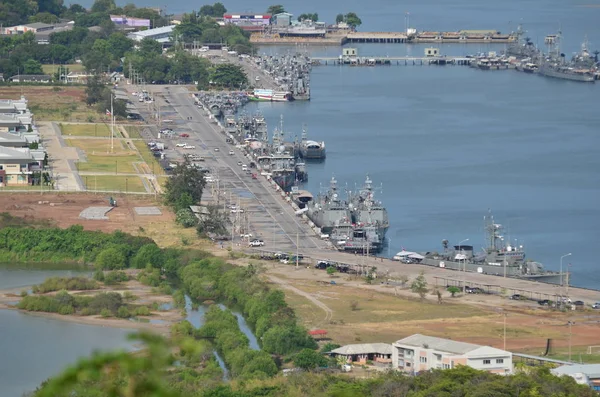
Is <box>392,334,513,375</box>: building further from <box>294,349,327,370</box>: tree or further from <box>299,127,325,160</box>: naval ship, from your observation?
<box>299,127,325,160</box>: naval ship

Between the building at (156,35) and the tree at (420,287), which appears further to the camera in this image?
the building at (156,35)

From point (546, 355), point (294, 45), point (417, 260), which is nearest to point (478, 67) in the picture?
point (294, 45)

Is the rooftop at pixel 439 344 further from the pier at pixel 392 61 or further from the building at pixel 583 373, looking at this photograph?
the pier at pixel 392 61

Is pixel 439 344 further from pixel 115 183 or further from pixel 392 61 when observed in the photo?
pixel 392 61

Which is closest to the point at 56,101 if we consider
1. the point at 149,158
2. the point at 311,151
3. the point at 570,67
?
the point at 149,158

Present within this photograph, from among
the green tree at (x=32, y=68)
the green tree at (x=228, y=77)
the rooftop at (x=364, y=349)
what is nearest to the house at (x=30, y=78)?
the green tree at (x=32, y=68)

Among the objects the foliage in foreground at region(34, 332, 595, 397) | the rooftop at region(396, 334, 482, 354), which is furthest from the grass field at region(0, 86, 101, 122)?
the foliage in foreground at region(34, 332, 595, 397)

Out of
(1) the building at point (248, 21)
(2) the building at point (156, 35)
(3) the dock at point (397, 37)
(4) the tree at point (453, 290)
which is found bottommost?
(4) the tree at point (453, 290)
